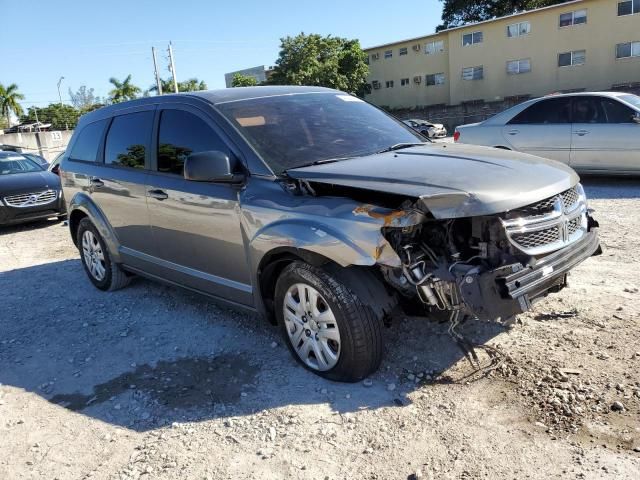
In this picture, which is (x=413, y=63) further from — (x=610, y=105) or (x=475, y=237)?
(x=475, y=237)

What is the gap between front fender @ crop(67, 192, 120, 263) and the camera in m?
5.34

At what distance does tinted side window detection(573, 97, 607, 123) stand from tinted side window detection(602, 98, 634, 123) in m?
0.07

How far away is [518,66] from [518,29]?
227 centimetres

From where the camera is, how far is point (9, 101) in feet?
200

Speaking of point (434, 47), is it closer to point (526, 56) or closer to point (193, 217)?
point (526, 56)

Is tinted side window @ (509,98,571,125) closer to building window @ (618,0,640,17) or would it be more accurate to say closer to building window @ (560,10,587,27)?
building window @ (618,0,640,17)

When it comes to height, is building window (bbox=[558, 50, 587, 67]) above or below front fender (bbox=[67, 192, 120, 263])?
above

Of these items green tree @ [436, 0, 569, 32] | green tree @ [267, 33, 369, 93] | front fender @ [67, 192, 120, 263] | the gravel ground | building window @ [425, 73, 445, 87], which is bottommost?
the gravel ground

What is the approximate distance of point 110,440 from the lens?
3.13m

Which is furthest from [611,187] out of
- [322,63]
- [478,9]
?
[478,9]

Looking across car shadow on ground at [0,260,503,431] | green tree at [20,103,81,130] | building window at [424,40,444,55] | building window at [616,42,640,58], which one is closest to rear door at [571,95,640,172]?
car shadow on ground at [0,260,503,431]

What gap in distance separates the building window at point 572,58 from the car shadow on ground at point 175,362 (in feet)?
111

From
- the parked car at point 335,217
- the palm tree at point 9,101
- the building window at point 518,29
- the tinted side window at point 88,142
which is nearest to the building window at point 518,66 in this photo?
the building window at point 518,29

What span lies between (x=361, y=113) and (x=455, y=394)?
250 cm
